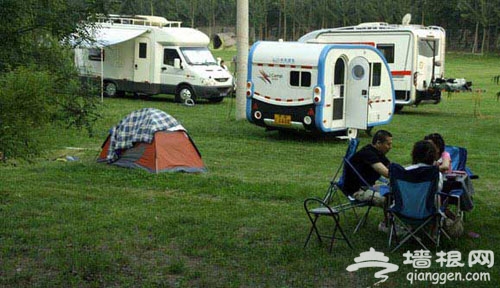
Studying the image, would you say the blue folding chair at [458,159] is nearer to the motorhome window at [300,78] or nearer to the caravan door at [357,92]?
the motorhome window at [300,78]

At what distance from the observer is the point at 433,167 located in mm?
6340

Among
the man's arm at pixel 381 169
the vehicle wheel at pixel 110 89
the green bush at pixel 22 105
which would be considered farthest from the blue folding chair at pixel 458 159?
the vehicle wheel at pixel 110 89

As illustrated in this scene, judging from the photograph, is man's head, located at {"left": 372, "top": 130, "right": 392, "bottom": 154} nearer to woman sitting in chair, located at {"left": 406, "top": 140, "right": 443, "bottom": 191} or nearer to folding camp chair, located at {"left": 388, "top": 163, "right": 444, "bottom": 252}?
woman sitting in chair, located at {"left": 406, "top": 140, "right": 443, "bottom": 191}

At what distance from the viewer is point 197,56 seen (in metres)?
23.4

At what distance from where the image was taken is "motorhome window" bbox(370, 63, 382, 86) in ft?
50.7

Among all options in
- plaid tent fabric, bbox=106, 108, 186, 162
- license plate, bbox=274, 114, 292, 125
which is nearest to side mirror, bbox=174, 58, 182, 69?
license plate, bbox=274, 114, 292, 125

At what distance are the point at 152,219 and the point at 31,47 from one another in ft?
9.08

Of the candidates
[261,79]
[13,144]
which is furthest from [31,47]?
[261,79]

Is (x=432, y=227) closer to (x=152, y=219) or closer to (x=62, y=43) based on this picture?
(x=152, y=219)

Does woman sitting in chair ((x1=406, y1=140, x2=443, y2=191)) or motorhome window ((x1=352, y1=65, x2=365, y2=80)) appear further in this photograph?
motorhome window ((x1=352, y1=65, x2=365, y2=80))

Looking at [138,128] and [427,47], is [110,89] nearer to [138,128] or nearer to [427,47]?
[427,47]

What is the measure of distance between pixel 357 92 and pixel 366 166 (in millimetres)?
7684
